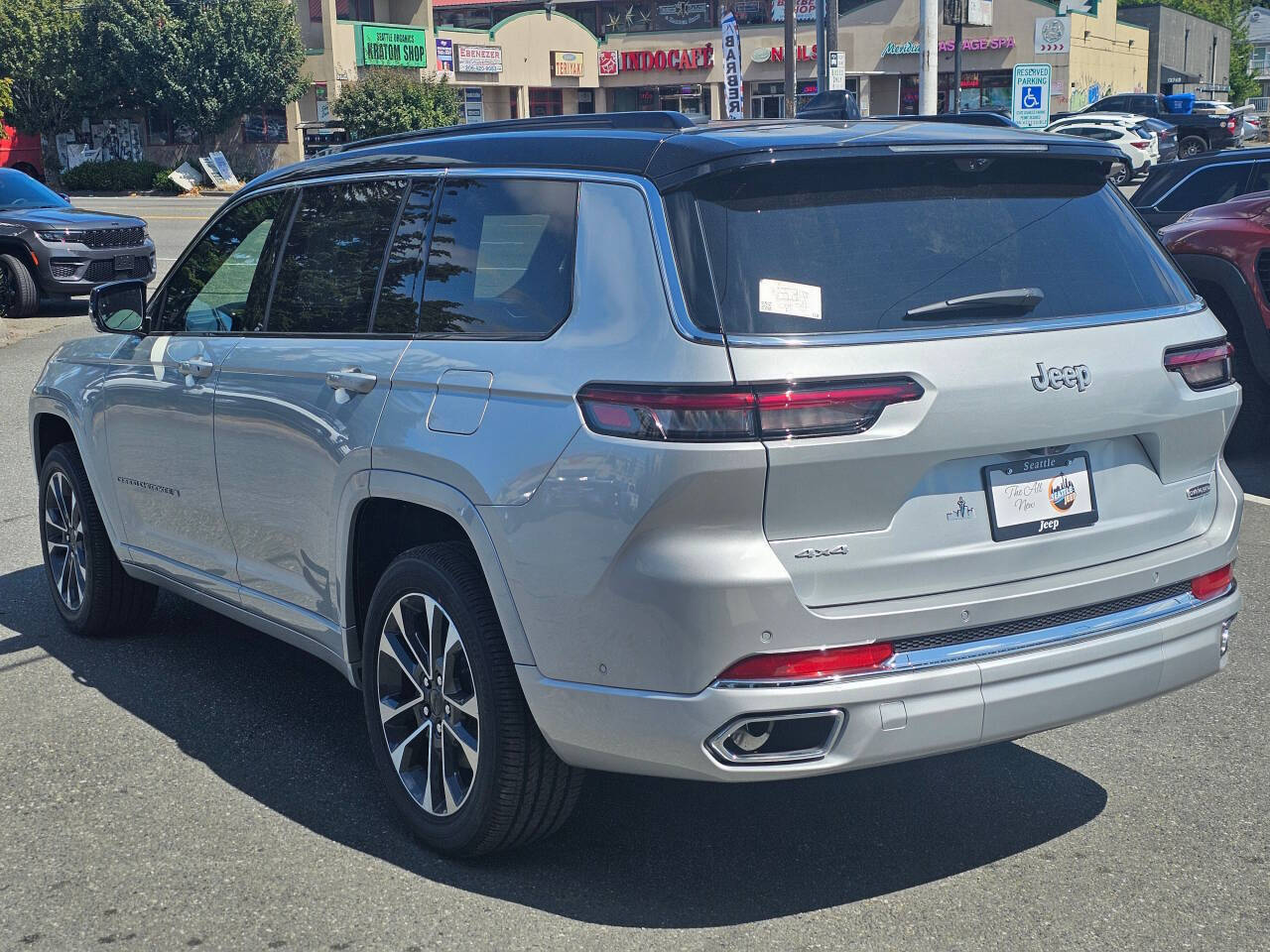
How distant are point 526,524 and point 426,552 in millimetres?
489

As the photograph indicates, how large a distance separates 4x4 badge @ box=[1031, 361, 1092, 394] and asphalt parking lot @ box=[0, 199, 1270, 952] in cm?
127

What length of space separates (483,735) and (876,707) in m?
1.01

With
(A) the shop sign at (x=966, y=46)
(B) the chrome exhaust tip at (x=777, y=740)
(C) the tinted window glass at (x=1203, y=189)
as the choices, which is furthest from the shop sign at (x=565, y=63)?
(B) the chrome exhaust tip at (x=777, y=740)

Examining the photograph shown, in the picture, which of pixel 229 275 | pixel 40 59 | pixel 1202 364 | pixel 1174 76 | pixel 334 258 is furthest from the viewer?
pixel 1174 76

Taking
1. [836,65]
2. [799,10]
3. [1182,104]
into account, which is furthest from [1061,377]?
[799,10]

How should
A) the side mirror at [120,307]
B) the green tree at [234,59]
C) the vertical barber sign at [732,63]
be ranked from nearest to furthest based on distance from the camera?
the side mirror at [120,307] < the vertical barber sign at [732,63] < the green tree at [234,59]

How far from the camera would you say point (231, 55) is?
51562 mm

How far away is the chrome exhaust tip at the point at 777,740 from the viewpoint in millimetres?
3332

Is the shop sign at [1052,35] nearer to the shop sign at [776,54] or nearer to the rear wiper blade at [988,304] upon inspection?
the shop sign at [776,54]

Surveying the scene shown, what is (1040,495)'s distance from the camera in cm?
356

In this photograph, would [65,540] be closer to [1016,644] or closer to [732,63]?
[1016,644]

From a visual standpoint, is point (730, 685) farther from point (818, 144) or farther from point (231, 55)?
point (231, 55)

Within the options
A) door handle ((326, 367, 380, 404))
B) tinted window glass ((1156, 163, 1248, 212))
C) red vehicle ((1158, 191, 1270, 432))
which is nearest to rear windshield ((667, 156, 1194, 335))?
door handle ((326, 367, 380, 404))

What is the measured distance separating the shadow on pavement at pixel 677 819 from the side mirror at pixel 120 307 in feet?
4.38
